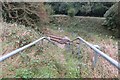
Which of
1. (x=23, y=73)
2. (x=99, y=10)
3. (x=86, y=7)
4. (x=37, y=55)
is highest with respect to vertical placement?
(x=23, y=73)

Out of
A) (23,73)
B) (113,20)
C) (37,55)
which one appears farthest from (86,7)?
(23,73)

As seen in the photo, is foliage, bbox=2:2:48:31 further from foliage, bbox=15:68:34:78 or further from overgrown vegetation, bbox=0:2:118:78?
foliage, bbox=15:68:34:78

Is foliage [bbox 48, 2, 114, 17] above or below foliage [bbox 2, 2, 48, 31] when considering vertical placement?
below

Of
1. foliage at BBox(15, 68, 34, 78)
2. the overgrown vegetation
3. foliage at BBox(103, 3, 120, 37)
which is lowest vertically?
foliage at BBox(103, 3, 120, 37)

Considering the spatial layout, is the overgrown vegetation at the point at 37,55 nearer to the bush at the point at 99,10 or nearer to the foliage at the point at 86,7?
the foliage at the point at 86,7

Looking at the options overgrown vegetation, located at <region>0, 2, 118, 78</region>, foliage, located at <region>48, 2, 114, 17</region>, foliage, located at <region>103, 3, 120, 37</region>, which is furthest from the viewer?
foliage, located at <region>48, 2, 114, 17</region>

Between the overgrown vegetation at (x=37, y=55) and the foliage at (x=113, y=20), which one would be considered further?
the foliage at (x=113, y=20)

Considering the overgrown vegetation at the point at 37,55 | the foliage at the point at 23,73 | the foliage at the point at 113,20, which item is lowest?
the foliage at the point at 113,20

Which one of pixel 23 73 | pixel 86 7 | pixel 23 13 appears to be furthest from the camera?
pixel 86 7

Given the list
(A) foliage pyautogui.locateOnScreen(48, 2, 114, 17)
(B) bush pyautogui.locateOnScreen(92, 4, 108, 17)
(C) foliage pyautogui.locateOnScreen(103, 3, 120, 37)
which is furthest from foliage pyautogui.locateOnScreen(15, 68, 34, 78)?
(B) bush pyautogui.locateOnScreen(92, 4, 108, 17)

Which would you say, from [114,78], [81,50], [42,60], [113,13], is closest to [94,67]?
[114,78]

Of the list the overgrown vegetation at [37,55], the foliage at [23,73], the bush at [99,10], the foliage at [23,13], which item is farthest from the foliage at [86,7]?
the foliage at [23,73]

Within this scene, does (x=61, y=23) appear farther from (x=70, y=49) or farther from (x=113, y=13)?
(x=70, y=49)

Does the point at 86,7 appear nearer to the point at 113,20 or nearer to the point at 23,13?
the point at 113,20
